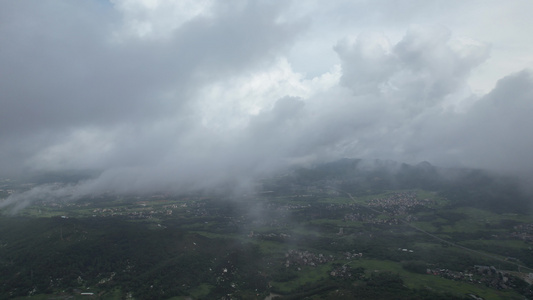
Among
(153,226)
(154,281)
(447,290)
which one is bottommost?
(447,290)

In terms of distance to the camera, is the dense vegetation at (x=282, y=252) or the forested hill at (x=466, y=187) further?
the forested hill at (x=466, y=187)

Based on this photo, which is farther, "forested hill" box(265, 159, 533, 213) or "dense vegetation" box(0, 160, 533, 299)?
"forested hill" box(265, 159, 533, 213)

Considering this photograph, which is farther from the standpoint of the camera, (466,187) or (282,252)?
(466,187)

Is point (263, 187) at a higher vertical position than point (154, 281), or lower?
higher

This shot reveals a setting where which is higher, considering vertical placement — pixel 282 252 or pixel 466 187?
pixel 466 187

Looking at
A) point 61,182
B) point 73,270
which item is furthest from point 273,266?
point 61,182

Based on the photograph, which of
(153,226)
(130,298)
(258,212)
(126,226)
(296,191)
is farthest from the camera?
(296,191)

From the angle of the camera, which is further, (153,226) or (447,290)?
(153,226)

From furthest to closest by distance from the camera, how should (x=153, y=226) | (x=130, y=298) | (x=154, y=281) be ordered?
(x=153, y=226) → (x=154, y=281) → (x=130, y=298)

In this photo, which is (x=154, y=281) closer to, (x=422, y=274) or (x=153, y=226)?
(x=153, y=226)
